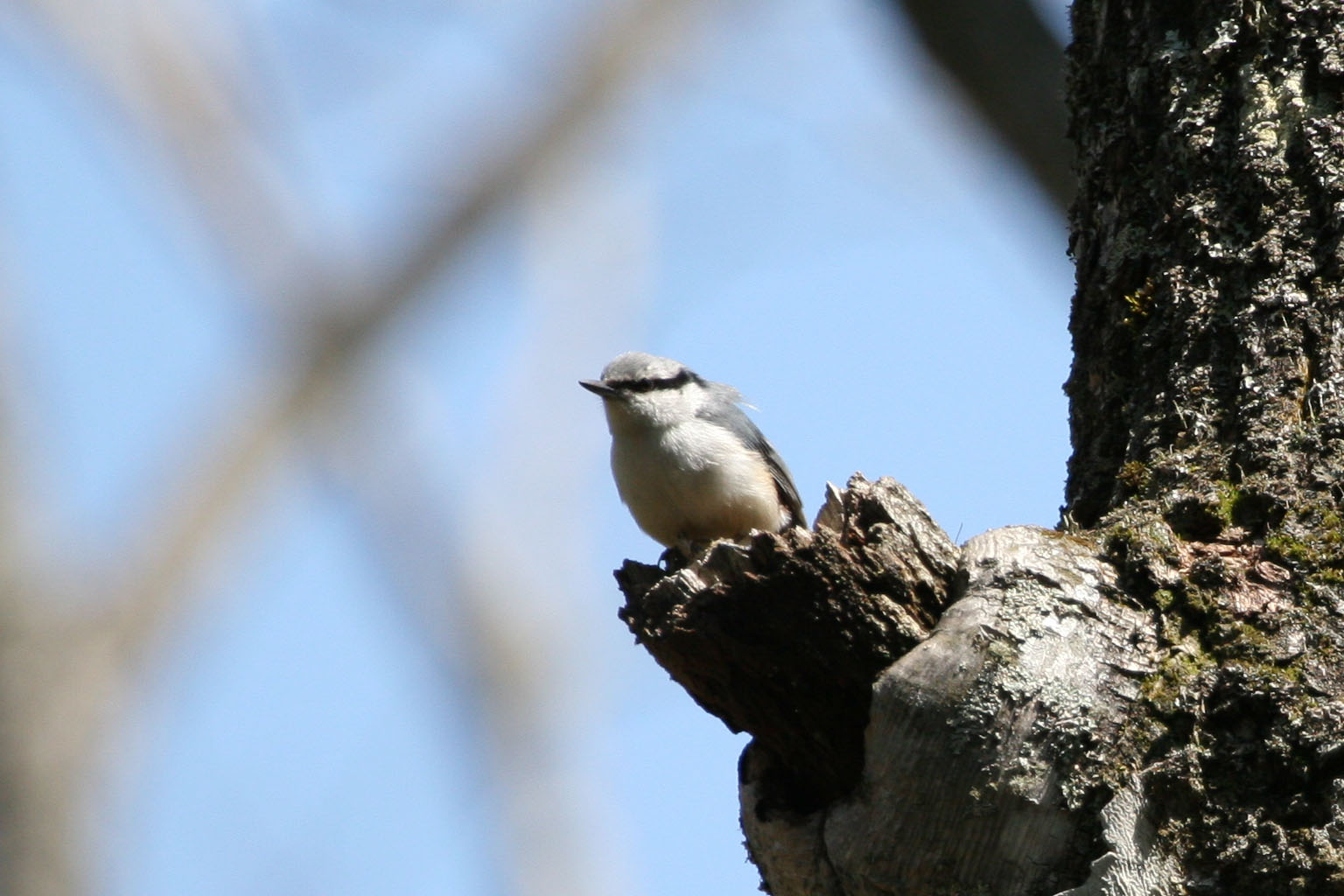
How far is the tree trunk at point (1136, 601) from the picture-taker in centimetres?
181

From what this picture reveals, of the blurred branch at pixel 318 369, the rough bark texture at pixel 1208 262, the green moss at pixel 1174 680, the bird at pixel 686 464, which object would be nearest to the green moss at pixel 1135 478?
the rough bark texture at pixel 1208 262

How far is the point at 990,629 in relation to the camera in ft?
6.41

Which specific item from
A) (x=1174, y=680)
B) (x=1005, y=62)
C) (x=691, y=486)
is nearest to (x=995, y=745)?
(x=1174, y=680)

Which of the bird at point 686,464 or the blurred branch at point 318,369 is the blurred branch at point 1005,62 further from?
the blurred branch at point 318,369

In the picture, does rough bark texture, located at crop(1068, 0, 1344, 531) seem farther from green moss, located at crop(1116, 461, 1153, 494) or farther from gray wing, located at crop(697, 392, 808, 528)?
gray wing, located at crop(697, 392, 808, 528)

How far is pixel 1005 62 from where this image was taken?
129 inches

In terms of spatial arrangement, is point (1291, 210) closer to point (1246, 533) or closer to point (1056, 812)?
point (1246, 533)

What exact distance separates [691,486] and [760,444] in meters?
0.49

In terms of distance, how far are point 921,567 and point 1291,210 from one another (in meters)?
0.90

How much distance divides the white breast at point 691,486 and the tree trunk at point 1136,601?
1.62 metres

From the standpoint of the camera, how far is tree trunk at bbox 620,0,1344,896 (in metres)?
1.81

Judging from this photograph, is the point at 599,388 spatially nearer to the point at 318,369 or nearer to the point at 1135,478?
the point at 318,369

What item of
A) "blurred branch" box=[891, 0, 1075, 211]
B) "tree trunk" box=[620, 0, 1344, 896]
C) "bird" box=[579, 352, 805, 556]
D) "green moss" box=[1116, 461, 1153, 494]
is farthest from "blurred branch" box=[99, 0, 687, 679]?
"green moss" box=[1116, 461, 1153, 494]

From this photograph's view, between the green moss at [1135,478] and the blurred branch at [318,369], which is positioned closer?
the green moss at [1135,478]
